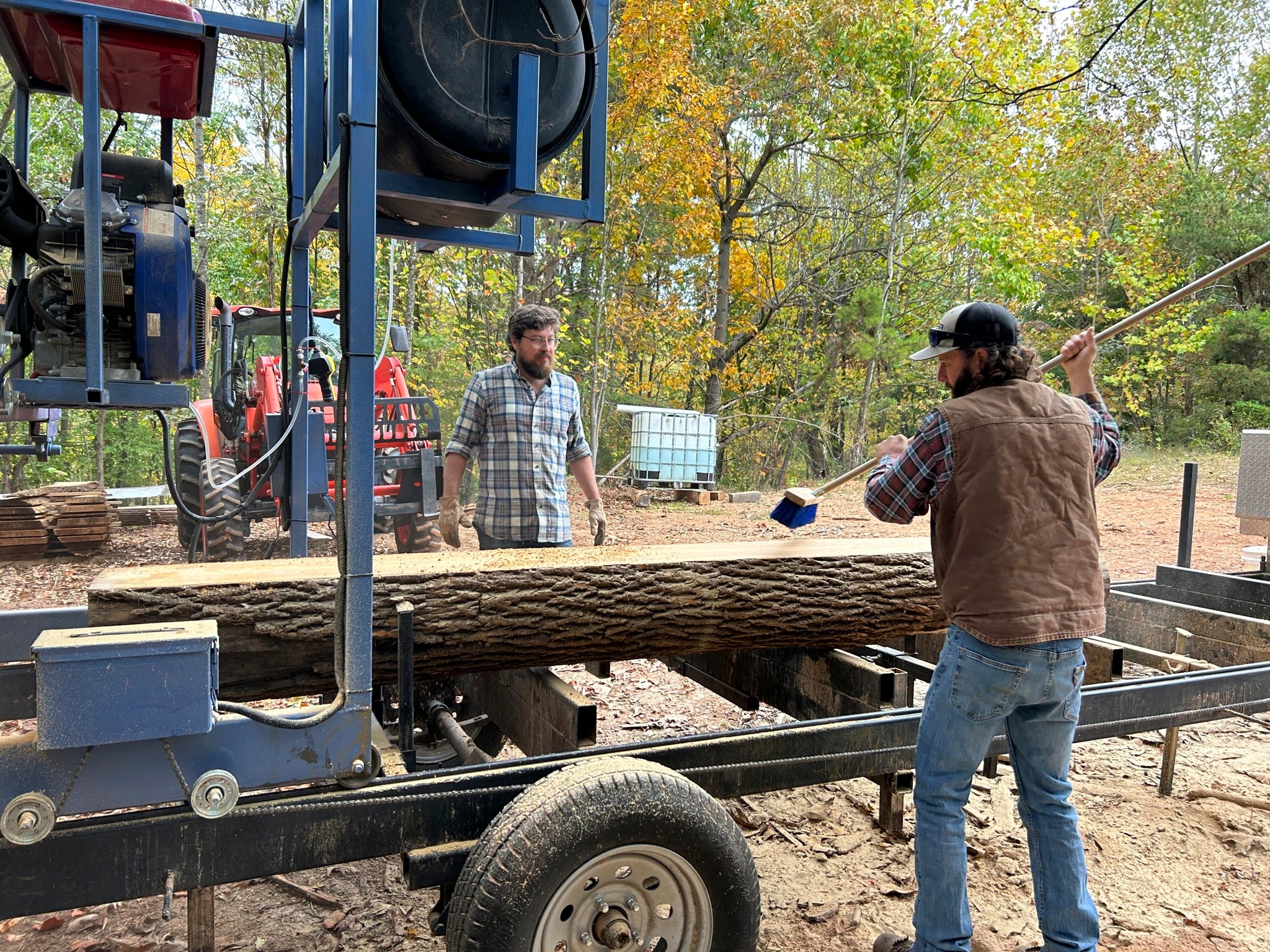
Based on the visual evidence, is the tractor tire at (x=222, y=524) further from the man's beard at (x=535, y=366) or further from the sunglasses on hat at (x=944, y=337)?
the sunglasses on hat at (x=944, y=337)

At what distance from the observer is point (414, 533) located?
9.25 meters

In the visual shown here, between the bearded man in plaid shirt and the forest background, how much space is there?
29.5ft

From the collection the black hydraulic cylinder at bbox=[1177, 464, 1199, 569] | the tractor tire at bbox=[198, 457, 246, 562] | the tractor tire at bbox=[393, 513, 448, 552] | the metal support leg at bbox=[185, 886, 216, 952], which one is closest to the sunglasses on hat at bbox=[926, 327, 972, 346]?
the metal support leg at bbox=[185, 886, 216, 952]

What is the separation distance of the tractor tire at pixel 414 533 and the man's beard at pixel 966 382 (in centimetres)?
710

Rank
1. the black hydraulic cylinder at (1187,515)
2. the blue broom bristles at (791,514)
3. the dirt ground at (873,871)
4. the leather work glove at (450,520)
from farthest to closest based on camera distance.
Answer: the black hydraulic cylinder at (1187,515) < the leather work glove at (450,520) < the blue broom bristles at (791,514) < the dirt ground at (873,871)

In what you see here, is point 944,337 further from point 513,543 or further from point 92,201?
point 92,201

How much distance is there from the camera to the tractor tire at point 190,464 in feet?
28.8

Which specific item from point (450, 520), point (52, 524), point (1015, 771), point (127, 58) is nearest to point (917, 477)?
point (1015, 771)

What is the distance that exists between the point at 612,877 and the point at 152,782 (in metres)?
1.16

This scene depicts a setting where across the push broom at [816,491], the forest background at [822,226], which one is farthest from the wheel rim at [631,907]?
the forest background at [822,226]

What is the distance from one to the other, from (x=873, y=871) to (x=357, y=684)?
228 cm

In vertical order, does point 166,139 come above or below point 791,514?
above

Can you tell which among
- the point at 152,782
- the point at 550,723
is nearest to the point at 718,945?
the point at 550,723

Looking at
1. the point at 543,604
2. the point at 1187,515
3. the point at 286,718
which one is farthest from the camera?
the point at 1187,515
